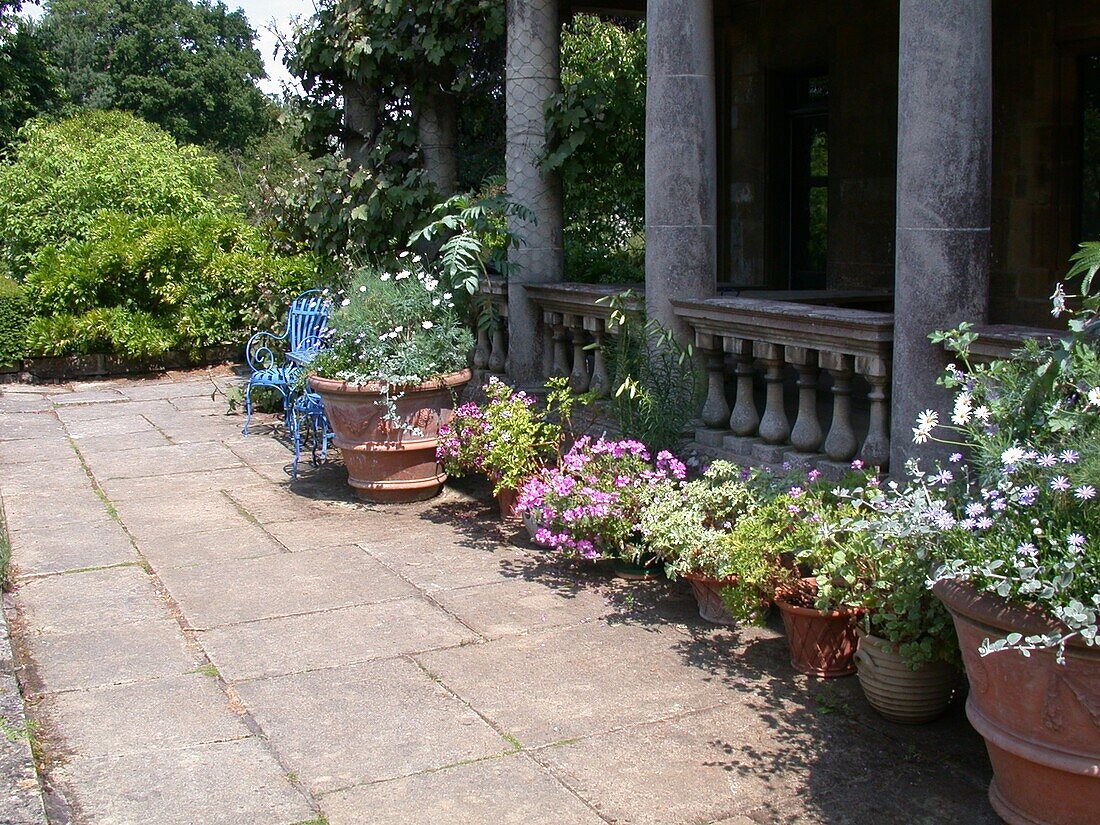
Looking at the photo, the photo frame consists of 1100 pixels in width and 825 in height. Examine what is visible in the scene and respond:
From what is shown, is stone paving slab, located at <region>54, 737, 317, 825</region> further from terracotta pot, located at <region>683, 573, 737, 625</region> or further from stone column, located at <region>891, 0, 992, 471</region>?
stone column, located at <region>891, 0, 992, 471</region>

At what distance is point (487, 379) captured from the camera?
843cm

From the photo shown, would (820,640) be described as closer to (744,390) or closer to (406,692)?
(406,692)

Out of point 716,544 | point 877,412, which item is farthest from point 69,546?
point 877,412

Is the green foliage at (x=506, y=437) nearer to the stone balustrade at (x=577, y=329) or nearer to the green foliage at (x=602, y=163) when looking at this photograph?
the stone balustrade at (x=577, y=329)

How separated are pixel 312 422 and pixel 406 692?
167 inches

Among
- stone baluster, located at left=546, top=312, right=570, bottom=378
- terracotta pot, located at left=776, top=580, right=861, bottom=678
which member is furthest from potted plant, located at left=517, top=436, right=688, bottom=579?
stone baluster, located at left=546, top=312, right=570, bottom=378

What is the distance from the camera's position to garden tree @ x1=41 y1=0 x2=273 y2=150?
55.2 meters

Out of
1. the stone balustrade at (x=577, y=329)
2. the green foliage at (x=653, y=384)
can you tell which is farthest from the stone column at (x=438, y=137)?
the green foliage at (x=653, y=384)

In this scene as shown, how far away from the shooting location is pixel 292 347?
9.63 meters

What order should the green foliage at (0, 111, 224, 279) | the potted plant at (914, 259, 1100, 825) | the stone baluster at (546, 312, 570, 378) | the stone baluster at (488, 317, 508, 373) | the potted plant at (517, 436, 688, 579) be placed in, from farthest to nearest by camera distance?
the green foliage at (0, 111, 224, 279)
the stone baluster at (488, 317, 508, 373)
the stone baluster at (546, 312, 570, 378)
the potted plant at (517, 436, 688, 579)
the potted plant at (914, 259, 1100, 825)

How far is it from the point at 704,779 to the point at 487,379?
4750 mm

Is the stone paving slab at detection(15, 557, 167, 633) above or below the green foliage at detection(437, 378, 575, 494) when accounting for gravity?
below

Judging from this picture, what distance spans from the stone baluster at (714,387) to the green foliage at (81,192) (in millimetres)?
9530

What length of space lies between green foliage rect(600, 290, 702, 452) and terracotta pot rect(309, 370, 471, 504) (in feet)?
4.42
